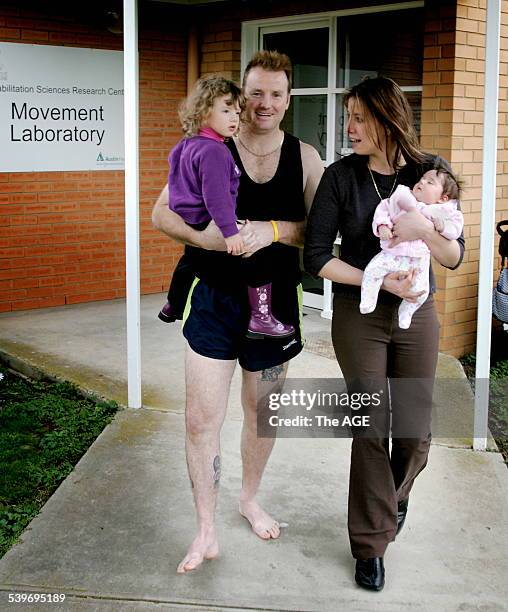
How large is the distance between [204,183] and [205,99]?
310 mm

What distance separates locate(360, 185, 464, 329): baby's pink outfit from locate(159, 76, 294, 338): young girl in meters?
0.47

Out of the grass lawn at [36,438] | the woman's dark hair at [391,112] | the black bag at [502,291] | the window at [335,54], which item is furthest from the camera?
the window at [335,54]

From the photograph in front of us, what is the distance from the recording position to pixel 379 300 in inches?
133

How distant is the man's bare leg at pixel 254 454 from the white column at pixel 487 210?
5.00 ft

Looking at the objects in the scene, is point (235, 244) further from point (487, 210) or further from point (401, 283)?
point (487, 210)

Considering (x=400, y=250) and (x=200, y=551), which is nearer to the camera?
(x=400, y=250)

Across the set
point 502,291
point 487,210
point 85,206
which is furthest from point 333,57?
point 487,210

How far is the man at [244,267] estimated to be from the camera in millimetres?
3529

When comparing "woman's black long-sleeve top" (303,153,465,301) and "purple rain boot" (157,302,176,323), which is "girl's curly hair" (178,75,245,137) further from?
"purple rain boot" (157,302,176,323)

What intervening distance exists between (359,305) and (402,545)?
115cm

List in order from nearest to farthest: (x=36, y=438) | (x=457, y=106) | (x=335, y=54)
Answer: (x=36, y=438) → (x=457, y=106) → (x=335, y=54)

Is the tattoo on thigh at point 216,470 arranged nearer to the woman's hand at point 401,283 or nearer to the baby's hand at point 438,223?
the woman's hand at point 401,283

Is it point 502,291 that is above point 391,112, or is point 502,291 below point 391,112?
below

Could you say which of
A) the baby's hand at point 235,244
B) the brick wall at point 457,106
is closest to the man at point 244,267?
the baby's hand at point 235,244
